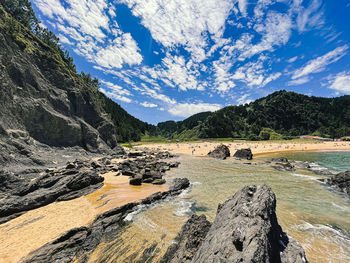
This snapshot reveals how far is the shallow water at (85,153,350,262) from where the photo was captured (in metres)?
7.41

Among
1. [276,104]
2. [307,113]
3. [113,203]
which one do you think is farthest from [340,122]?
[113,203]

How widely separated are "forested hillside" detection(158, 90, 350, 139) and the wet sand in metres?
129

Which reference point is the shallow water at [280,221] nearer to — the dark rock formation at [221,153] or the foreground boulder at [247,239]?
the foreground boulder at [247,239]

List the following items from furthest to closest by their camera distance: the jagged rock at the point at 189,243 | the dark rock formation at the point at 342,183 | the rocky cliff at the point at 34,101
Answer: the rocky cliff at the point at 34,101, the dark rock formation at the point at 342,183, the jagged rock at the point at 189,243

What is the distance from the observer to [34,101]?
26.8 metres

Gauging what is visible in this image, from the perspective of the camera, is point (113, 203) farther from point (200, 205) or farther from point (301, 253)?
point (301, 253)

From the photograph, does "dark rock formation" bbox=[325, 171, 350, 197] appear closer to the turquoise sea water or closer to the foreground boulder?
the turquoise sea water

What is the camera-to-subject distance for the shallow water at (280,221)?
7414mm

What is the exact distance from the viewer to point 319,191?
15.9 metres

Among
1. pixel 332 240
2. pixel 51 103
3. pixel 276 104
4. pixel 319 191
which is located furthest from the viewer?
pixel 276 104

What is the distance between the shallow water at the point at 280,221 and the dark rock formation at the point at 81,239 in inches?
28.8

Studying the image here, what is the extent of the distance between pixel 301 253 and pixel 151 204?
417 inches

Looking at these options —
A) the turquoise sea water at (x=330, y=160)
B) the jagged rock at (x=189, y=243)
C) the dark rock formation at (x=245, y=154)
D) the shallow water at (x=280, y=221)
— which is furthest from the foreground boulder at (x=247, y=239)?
the dark rock formation at (x=245, y=154)

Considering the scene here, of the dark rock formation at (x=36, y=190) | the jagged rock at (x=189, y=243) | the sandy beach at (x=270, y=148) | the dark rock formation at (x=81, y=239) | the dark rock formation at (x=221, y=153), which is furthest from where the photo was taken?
the sandy beach at (x=270, y=148)
